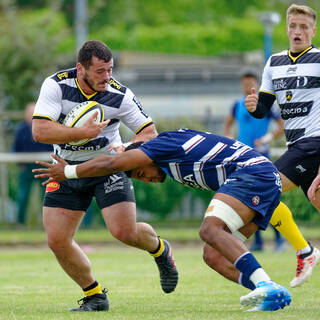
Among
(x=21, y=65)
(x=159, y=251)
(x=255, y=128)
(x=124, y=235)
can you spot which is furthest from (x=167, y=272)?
(x=21, y=65)

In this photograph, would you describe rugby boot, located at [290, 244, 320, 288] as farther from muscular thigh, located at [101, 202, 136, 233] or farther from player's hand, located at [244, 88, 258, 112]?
muscular thigh, located at [101, 202, 136, 233]

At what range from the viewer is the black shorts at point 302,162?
892cm

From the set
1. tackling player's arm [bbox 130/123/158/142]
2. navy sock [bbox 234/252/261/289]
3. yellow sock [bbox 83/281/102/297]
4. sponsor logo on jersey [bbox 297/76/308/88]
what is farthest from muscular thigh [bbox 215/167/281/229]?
sponsor logo on jersey [bbox 297/76/308/88]

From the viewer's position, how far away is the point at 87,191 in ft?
26.5

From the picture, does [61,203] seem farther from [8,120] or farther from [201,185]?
[8,120]

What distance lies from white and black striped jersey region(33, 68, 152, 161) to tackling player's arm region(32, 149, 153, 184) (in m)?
0.60

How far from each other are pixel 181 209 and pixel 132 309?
367 inches

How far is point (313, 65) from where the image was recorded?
895 centimetres

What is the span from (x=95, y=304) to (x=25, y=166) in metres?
9.45

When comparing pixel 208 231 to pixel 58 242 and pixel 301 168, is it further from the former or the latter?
pixel 301 168

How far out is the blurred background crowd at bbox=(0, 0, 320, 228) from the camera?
17.0 metres

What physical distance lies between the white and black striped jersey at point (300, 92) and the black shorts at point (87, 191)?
1891 millimetres

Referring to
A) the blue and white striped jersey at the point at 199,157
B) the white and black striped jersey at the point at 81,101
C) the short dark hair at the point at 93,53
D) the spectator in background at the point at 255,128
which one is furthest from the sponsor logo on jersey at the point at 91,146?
the spectator in background at the point at 255,128

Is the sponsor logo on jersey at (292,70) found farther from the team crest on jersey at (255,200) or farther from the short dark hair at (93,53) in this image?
the team crest on jersey at (255,200)
